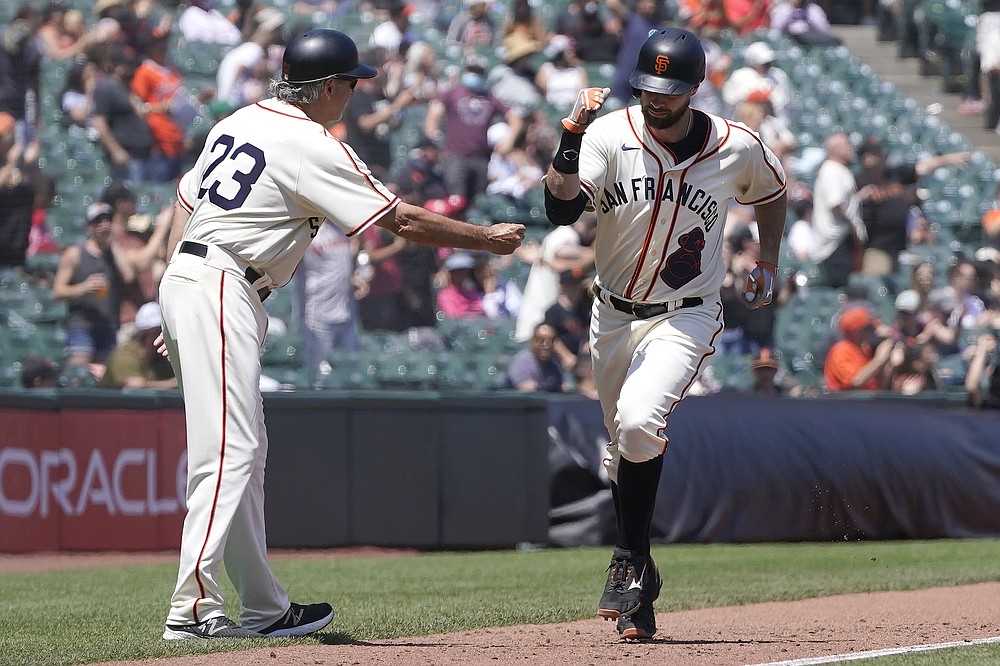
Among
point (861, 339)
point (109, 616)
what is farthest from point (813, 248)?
point (109, 616)

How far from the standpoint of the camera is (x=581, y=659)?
4.36 m

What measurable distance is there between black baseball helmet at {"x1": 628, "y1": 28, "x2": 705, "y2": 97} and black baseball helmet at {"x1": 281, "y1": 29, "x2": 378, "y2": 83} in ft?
3.21

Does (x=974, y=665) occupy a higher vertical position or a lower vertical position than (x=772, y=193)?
lower

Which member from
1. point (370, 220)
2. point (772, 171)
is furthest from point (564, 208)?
point (772, 171)

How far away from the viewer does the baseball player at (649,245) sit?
4.97 metres

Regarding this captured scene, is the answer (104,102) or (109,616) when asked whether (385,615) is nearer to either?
(109,616)

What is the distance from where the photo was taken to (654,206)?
17.0ft

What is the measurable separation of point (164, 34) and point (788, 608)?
8868 millimetres

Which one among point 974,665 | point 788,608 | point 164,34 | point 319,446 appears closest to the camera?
point 974,665

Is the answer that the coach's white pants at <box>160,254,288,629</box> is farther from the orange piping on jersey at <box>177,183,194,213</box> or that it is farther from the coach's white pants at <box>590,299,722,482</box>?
the coach's white pants at <box>590,299,722,482</box>

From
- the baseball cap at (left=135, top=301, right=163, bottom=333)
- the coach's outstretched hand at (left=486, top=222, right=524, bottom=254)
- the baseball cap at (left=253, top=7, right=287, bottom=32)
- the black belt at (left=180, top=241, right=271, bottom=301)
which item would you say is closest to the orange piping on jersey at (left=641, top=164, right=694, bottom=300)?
the coach's outstretched hand at (left=486, top=222, right=524, bottom=254)

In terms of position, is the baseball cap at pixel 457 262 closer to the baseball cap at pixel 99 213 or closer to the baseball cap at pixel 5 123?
the baseball cap at pixel 99 213

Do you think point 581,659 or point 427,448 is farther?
point 427,448

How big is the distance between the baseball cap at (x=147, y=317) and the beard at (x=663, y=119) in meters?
5.66
